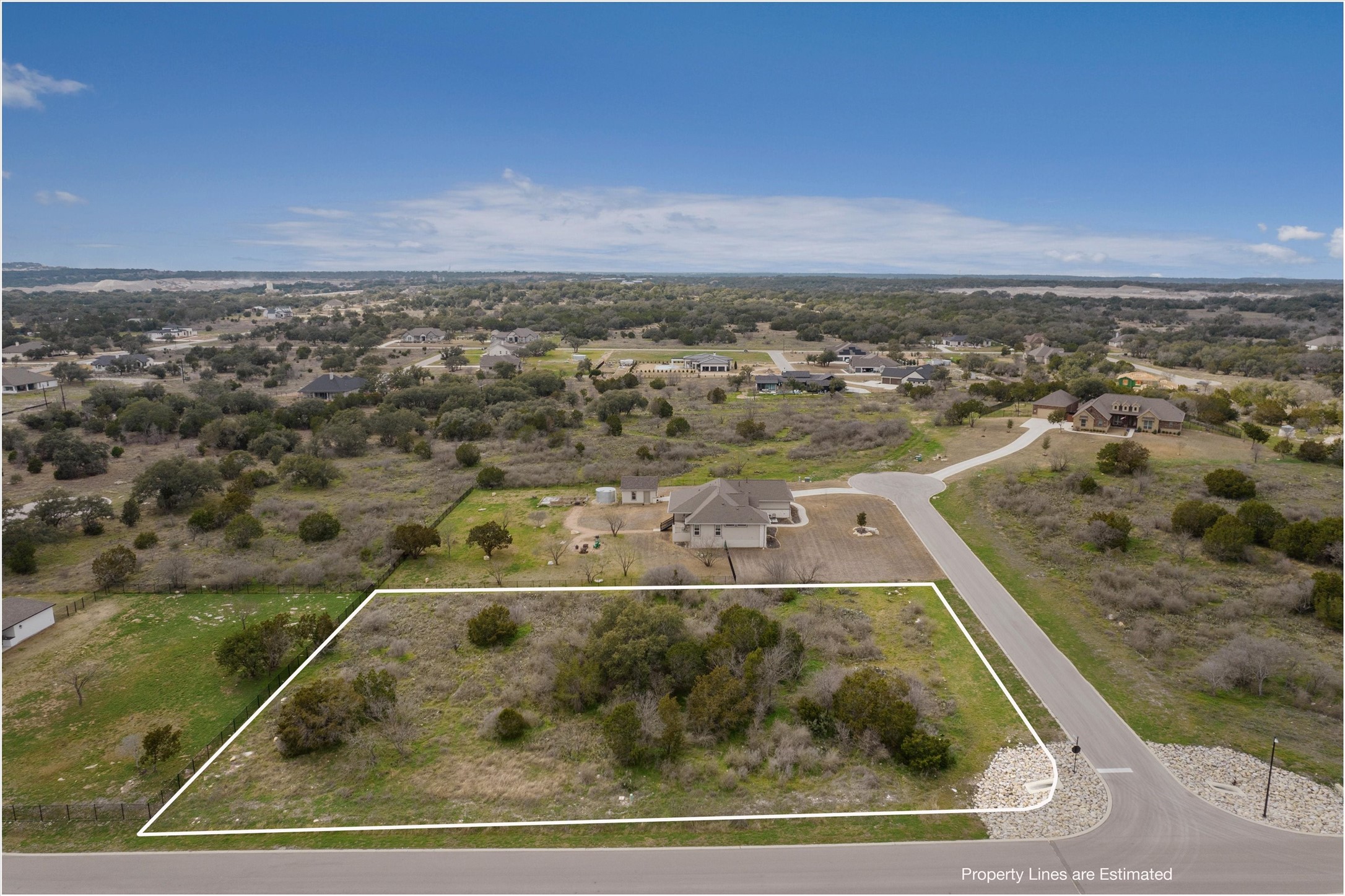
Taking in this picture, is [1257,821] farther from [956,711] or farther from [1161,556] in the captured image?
[1161,556]

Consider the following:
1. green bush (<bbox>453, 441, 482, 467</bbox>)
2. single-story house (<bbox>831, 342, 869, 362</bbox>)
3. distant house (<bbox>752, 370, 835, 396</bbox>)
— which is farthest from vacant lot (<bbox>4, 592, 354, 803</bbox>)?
single-story house (<bbox>831, 342, 869, 362</bbox>)

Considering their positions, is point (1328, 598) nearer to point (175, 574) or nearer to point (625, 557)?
point (625, 557)

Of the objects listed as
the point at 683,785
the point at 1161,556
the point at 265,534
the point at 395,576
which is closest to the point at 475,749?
the point at 683,785

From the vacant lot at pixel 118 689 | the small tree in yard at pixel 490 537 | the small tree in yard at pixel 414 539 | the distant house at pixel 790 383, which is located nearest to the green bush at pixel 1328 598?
the small tree in yard at pixel 490 537

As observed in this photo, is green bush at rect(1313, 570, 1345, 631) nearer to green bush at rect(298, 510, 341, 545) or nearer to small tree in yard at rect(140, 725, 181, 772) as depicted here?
small tree in yard at rect(140, 725, 181, 772)

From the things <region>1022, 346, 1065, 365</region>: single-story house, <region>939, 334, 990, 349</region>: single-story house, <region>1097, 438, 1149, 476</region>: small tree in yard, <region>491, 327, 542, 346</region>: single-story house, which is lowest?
<region>1097, 438, 1149, 476</region>: small tree in yard

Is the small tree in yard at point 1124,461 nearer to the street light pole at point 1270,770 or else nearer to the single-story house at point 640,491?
the street light pole at point 1270,770
